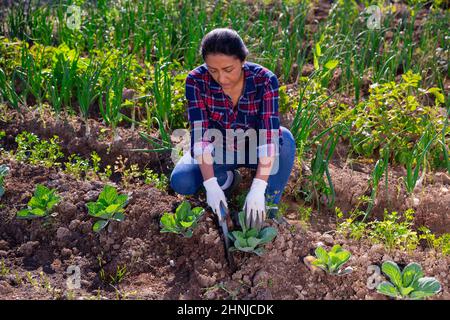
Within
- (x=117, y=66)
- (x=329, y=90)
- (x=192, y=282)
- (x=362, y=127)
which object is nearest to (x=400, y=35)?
(x=329, y=90)

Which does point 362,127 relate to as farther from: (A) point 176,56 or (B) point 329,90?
(A) point 176,56

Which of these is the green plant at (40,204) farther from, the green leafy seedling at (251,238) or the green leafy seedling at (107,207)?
the green leafy seedling at (251,238)

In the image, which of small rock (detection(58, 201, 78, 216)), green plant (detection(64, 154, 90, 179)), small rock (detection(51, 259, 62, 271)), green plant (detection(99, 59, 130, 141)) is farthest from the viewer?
green plant (detection(99, 59, 130, 141))

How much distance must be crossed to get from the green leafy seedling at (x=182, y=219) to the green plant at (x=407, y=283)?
768mm

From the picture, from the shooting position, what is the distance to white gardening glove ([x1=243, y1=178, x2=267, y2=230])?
2.55m

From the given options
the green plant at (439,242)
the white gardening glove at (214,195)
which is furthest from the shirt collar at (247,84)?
the green plant at (439,242)

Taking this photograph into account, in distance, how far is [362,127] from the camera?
316cm

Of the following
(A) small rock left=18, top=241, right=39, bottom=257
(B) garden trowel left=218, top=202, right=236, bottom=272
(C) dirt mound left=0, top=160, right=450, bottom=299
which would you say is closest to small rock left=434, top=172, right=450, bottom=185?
(C) dirt mound left=0, top=160, right=450, bottom=299

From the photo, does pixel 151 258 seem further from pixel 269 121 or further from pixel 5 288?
pixel 269 121

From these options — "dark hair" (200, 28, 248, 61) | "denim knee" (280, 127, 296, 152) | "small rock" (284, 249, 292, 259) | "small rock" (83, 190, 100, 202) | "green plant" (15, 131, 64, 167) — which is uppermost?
"dark hair" (200, 28, 248, 61)

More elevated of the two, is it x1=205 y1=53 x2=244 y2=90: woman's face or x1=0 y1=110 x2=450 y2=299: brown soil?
x1=205 y1=53 x2=244 y2=90: woman's face

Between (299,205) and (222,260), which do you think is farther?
(299,205)

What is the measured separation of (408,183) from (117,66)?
1626mm

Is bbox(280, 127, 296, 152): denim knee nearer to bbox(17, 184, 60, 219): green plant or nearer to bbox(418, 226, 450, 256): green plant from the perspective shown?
bbox(418, 226, 450, 256): green plant
